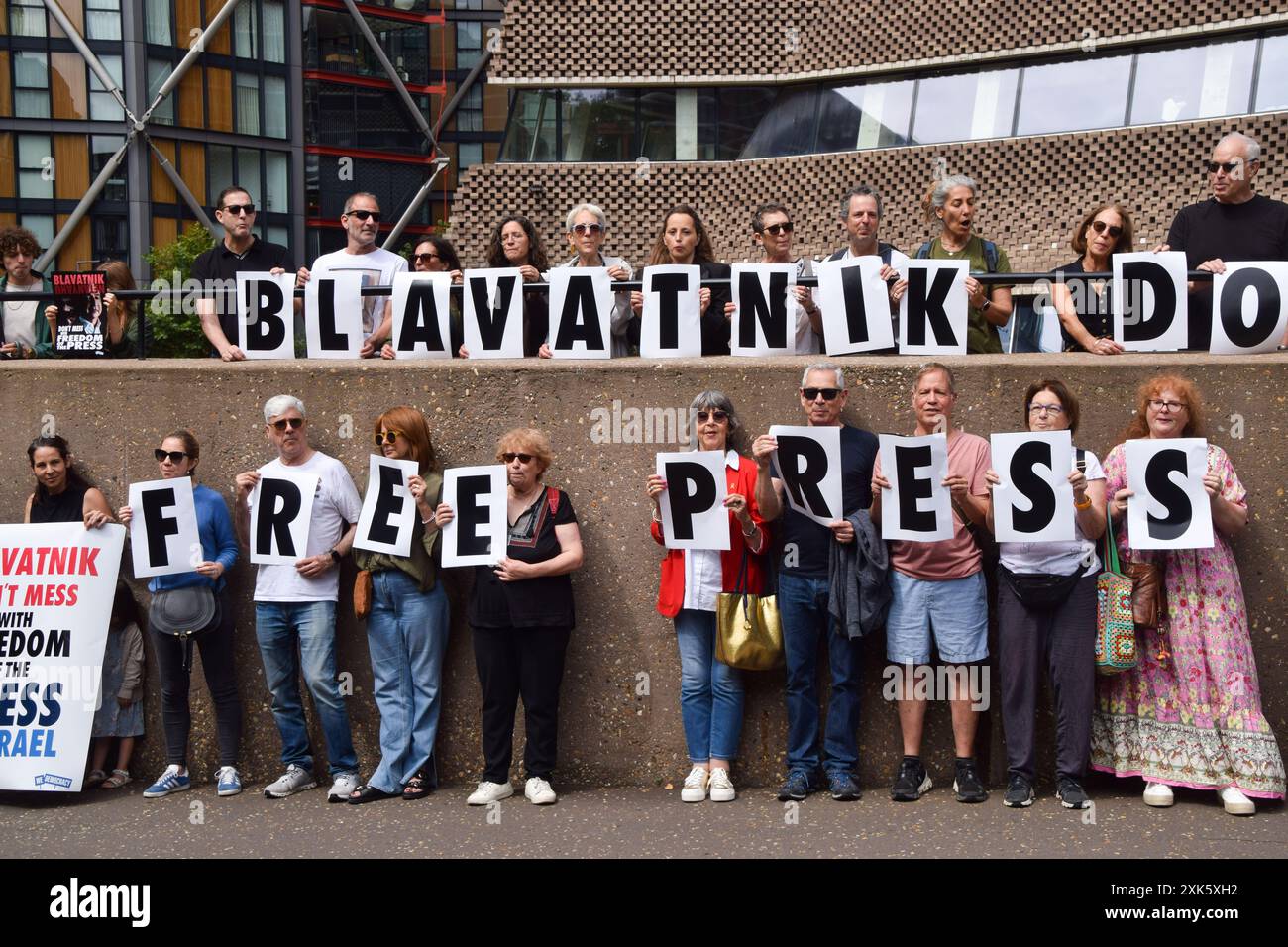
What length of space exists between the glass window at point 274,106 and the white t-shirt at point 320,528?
58287 mm

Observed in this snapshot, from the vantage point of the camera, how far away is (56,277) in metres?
8.92

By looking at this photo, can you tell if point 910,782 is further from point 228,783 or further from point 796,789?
point 228,783

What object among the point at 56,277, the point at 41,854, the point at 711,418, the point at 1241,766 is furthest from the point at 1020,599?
the point at 56,277

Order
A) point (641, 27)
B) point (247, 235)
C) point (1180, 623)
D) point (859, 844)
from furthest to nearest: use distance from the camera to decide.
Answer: point (641, 27) → point (247, 235) → point (1180, 623) → point (859, 844)

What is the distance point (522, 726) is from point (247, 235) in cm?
346

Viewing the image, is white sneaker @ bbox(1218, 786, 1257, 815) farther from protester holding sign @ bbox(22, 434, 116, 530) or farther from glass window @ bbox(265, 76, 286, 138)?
glass window @ bbox(265, 76, 286, 138)

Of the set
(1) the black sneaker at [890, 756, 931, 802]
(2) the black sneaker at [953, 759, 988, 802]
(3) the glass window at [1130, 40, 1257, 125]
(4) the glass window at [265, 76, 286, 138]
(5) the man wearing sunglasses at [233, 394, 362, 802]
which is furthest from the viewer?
(4) the glass window at [265, 76, 286, 138]

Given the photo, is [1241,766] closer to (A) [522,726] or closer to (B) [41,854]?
(A) [522,726]

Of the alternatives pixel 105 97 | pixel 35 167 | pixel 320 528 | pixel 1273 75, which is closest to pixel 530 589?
pixel 320 528

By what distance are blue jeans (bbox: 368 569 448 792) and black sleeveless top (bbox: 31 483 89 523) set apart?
185 centimetres

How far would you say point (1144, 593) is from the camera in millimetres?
7230

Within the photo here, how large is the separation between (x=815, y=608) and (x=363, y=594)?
242cm

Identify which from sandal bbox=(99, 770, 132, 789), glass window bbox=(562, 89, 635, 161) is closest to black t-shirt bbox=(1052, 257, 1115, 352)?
sandal bbox=(99, 770, 132, 789)

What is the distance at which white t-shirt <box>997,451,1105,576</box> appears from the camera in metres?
7.25
